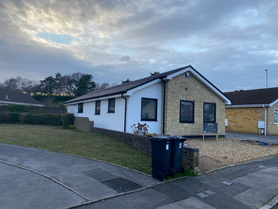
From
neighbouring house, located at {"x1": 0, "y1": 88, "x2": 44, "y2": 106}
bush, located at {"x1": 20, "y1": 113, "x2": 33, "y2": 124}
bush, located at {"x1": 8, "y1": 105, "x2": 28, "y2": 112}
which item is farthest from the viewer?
neighbouring house, located at {"x1": 0, "y1": 88, "x2": 44, "y2": 106}

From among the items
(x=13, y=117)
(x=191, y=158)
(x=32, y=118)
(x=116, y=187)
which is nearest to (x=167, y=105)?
(x=191, y=158)

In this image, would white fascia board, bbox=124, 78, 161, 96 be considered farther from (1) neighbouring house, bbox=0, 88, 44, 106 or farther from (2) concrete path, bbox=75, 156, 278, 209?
(1) neighbouring house, bbox=0, 88, 44, 106

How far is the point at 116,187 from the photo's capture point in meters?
4.63

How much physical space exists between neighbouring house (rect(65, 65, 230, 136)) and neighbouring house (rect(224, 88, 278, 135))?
658 cm

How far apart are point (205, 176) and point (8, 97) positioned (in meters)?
39.3

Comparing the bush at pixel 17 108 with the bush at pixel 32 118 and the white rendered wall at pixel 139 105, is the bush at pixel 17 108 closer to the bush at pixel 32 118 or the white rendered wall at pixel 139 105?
the bush at pixel 32 118

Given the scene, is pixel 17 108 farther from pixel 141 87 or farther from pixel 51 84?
pixel 51 84

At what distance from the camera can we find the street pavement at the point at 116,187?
12.7ft

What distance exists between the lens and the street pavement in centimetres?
387

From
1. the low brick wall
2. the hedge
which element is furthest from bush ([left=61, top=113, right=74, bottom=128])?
the low brick wall

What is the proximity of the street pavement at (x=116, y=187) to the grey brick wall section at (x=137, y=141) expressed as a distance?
0.54 m

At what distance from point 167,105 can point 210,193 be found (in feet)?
27.1

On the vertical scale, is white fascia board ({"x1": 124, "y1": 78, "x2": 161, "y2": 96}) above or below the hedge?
above

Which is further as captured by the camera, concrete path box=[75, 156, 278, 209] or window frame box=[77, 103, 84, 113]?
window frame box=[77, 103, 84, 113]
